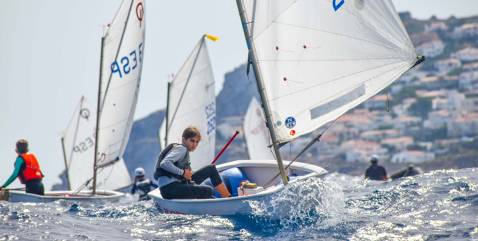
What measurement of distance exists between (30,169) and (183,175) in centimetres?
610

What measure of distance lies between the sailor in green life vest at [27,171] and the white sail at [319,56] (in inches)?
249

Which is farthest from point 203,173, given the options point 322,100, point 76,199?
point 76,199

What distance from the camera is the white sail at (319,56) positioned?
44.7 ft

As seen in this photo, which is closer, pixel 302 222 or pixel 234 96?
pixel 302 222

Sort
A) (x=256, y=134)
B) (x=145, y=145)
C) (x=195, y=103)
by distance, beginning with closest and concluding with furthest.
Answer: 1. (x=195, y=103)
2. (x=256, y=134)
3. (x=145, y=145)

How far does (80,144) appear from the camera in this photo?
28922 millimetres

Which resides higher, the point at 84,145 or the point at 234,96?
the point at 234,96

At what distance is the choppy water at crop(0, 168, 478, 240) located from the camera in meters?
11.5

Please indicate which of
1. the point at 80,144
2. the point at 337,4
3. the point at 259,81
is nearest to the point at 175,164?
the point at 259,81

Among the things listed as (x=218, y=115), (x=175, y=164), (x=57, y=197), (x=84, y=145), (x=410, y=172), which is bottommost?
(x=57, y=197)

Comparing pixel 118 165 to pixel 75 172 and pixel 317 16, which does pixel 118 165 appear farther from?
pixel 317 16

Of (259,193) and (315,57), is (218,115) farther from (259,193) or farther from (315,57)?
(259,193)

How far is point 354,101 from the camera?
45.5 ft

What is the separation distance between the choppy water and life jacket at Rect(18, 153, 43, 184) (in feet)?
10.9
